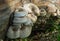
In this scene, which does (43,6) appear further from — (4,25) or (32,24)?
(4,25)

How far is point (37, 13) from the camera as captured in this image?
177 inches

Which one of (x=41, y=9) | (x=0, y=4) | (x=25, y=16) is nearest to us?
(x=0, y=4)

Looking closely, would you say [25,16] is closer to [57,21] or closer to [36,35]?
[36,35]

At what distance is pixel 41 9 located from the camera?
4.79 meters

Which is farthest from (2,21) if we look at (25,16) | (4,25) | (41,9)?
(41,9)

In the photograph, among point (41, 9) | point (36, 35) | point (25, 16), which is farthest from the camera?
point (41, 9)

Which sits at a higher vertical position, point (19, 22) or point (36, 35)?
point (19, 22)

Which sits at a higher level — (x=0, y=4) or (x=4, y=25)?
(x=0, y=4)

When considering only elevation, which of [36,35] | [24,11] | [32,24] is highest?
[24,11]

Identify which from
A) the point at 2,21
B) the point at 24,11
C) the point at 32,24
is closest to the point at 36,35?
the point at 32,24

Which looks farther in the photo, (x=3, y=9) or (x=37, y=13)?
(x=37, y=13)

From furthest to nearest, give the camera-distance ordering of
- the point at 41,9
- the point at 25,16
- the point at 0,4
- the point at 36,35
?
the point at 41,9 → the point at 36,35 → the point at 25,16 → the point at 0,4

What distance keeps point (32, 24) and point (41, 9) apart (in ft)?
2.30

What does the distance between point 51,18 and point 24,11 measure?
2.96 feet
